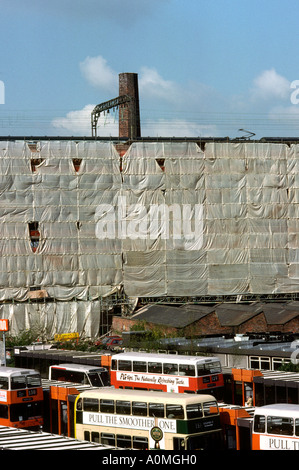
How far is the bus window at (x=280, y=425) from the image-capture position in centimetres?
2933

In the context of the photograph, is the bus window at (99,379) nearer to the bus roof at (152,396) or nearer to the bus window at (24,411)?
the bus window at (24,411)

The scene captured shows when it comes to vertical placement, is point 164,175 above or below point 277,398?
above

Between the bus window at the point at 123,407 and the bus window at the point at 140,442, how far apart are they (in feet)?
3.47

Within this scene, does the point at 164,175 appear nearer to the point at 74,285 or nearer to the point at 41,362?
the point at 74,285

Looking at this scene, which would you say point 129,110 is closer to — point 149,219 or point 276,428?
point 149,219

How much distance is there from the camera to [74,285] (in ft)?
298

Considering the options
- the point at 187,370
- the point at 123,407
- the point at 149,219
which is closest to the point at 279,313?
the point at 149,219

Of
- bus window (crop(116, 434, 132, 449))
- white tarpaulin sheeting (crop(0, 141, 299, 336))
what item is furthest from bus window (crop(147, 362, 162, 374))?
white tarpaulin sheeting (crop(0, 141, 299, 336))

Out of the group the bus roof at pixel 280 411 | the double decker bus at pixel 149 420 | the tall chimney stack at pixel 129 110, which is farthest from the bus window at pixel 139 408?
the tall chimney stack at pixel 129 110

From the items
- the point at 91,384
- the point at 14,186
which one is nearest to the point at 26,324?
the point at 14,186

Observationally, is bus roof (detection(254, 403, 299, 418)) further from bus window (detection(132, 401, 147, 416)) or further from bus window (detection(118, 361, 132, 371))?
bus window (detection(118, 361, 132, 371))

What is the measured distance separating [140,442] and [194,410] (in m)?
2.77

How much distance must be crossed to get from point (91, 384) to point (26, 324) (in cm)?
4474

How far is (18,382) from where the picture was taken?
39562 millimetres
